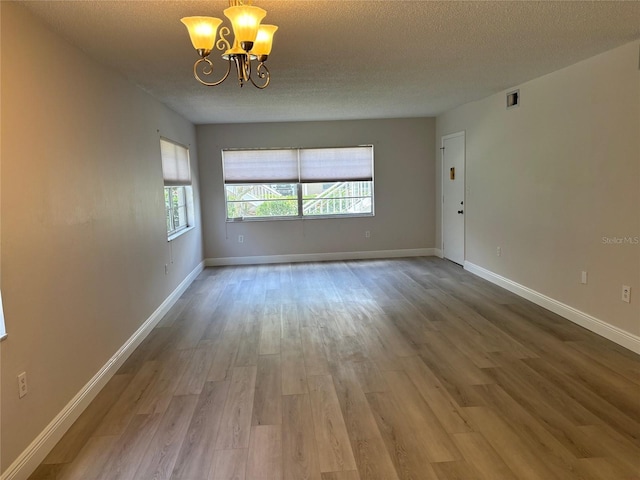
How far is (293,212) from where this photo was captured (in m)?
7.70

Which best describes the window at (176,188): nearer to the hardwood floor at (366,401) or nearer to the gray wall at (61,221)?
the gray wall at (61,221)

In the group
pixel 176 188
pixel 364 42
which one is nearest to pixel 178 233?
pixel 176 188

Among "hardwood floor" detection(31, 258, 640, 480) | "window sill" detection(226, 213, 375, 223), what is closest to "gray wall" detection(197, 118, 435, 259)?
"window sill" detection(226, 213, 375, 223)

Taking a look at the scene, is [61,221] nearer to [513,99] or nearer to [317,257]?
[513,99]

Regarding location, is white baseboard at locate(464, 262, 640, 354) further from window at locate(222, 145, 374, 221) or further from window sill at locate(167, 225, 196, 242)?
window sill at locate(167, 225, 196, 242)

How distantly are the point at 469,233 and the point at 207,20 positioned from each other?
518 centimetres

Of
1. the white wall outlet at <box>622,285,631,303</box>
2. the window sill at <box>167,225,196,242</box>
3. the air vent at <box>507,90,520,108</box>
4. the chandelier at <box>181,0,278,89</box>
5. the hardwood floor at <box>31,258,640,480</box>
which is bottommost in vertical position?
the hardwood floor at <box>31,258,640,480</box>

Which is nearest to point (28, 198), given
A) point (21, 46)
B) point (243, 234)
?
point (21, 46)

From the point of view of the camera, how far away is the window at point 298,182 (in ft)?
24.5

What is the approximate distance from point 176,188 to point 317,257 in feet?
8.99

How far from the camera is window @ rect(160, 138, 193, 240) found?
5.33 metres

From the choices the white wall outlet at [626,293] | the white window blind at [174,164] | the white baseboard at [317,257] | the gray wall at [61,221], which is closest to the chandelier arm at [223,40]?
the gray wall at [61,221]

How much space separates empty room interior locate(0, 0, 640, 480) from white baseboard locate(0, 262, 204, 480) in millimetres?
20

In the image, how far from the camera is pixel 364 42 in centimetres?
312
